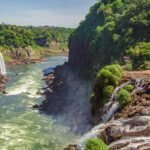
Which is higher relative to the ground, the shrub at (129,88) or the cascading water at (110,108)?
the shrub at (129,88)

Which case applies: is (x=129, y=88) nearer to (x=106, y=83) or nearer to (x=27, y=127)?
(x=106, y=83)

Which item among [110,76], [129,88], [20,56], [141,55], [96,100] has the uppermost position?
[141,55]

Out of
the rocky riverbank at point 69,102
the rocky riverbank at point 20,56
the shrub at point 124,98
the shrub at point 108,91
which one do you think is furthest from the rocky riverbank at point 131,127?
the rocky riverbank at point 20,56

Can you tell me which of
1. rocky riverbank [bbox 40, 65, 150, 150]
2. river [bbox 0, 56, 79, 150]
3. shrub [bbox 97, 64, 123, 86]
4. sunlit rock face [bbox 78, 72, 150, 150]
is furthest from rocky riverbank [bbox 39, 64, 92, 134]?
sunlit rock face [bbox 78, 72, 150, 150]

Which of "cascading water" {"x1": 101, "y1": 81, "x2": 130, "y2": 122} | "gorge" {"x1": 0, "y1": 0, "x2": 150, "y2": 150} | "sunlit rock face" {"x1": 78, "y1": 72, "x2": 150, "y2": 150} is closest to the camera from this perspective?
"sunlit rock face" {"x1": 78, "y1": 72, "x2": 150, "y2": 150}

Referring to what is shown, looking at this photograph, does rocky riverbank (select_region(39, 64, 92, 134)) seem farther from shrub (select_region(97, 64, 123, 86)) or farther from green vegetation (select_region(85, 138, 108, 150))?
green vegetation (select_region(85, 138, 108, 150))

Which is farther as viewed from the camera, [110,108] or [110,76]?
[110,76]

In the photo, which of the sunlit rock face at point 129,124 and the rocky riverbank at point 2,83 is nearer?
the sunlit rock face at point 129,124

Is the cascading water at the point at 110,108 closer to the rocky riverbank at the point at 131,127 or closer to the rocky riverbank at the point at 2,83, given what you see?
the rocky riverbank at the point at 131,127

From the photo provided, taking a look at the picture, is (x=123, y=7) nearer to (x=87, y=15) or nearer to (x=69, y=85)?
(x=69, y=85)

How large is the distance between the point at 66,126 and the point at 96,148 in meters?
36.2

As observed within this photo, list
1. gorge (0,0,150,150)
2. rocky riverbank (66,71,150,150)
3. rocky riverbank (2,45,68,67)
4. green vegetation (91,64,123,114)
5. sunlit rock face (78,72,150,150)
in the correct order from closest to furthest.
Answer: rocky riverbank (66,71,150,150), sunlit rock face (78,72,150,150), gorge (0,0,150,150), green vegetation (91,64,123,114), rocky riverbank (2,45,68,67)

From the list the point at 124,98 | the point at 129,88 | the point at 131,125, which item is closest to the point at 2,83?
the point at 129,88

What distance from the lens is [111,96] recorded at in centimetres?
4491
